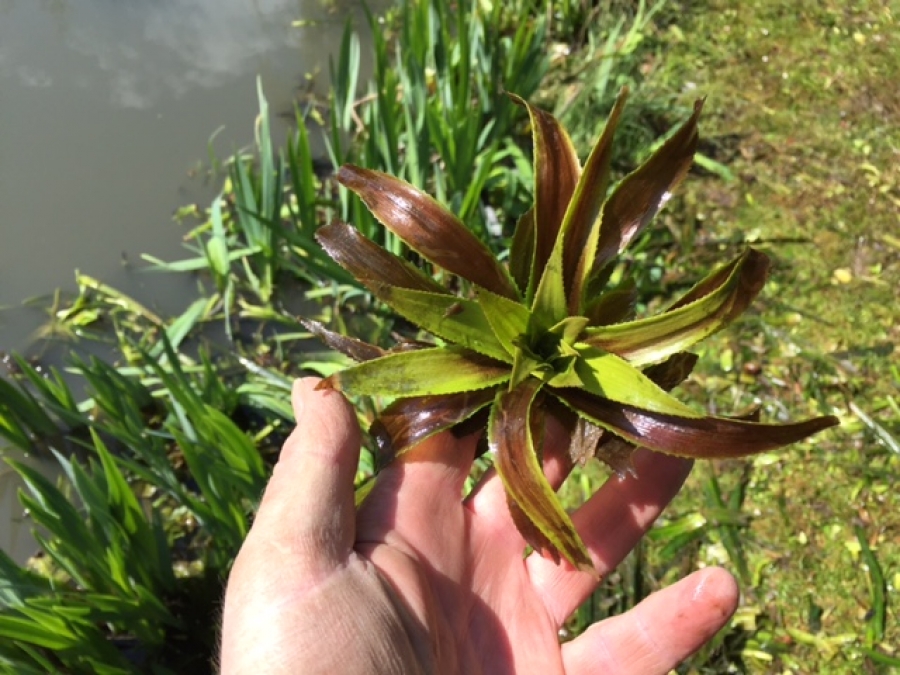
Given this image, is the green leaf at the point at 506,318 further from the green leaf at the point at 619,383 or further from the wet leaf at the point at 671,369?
the wet leaf at the point at 671,369

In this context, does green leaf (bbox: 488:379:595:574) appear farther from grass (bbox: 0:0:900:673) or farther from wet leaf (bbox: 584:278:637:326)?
grass (bbox: 0:0:900:673)

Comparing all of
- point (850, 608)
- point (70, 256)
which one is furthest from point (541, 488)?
point (70, 256)

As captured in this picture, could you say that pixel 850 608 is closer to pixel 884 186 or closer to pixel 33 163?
pixel 884 186

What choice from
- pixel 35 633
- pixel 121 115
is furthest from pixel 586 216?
pixel 121 115

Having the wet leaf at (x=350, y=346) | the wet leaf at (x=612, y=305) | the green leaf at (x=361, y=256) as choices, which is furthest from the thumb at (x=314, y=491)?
the wet leaf at (x=612, y=305)

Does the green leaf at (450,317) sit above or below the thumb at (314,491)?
above

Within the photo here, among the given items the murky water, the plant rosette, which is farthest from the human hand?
→ the murky water

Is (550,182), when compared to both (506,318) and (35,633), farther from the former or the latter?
(35,633)
